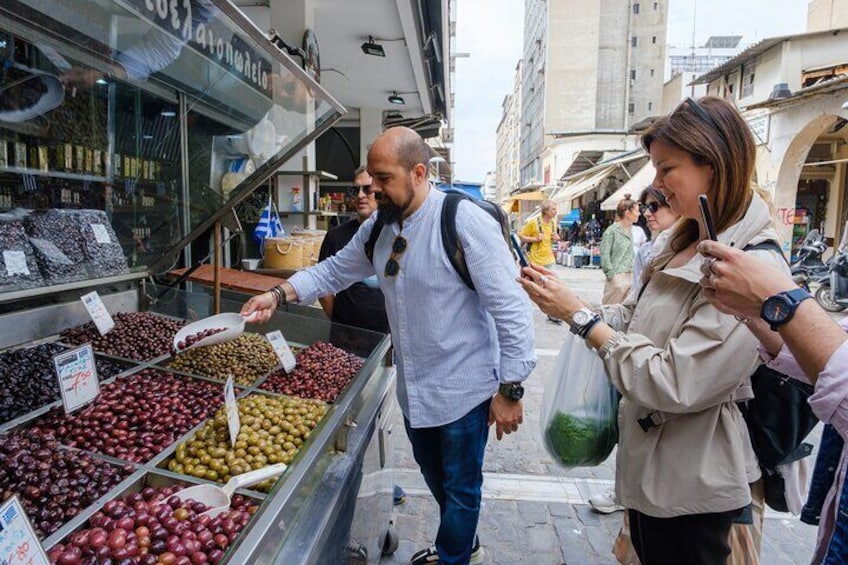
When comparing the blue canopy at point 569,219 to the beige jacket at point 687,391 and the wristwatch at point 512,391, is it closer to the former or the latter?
the wristwatch at point 512,391

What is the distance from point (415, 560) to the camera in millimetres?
2779

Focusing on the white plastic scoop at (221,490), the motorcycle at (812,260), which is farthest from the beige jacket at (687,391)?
the motorcycle at (812,260)

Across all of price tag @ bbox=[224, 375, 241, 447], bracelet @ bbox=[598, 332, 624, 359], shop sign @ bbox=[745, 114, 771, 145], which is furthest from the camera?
shop sign @ bbox=[745, 114, 771, 145]

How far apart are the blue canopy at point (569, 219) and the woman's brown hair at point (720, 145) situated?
82.3 feet

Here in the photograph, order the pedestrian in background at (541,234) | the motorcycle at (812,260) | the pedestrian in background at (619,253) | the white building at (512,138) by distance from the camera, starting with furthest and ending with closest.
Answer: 1. the white building at (512,138)
2. the motorcycle at (812,260)
3. the pedestrian in background at (541,234)
4. the pedestrian in background at (619,253)

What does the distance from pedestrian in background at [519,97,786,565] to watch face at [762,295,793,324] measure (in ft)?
1.10

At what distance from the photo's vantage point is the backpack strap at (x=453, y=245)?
2115mm

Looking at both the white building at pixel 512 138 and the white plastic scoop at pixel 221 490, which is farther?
the white building at pixel 512 138

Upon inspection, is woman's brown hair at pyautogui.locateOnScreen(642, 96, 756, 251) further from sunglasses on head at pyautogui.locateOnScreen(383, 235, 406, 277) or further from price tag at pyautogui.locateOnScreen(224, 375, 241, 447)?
price tag at pyautogui.locateOnScreen(224, 375, 241, 447)

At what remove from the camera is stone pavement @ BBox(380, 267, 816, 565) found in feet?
9.48

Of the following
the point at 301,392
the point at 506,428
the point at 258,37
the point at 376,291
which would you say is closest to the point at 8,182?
the point at 258,37

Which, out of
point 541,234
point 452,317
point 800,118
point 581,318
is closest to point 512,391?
point 452,317

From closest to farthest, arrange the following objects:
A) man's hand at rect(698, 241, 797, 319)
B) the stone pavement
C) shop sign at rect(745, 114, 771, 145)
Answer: man's hand at rect(698, 241, 797, 319) → the stone pavement → shop sign at rect(745, 114, 771, 145)

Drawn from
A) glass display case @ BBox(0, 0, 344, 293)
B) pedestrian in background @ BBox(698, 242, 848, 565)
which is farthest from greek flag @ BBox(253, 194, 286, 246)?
pedestrian in background @ BBox(698, 242, 848, 565)
